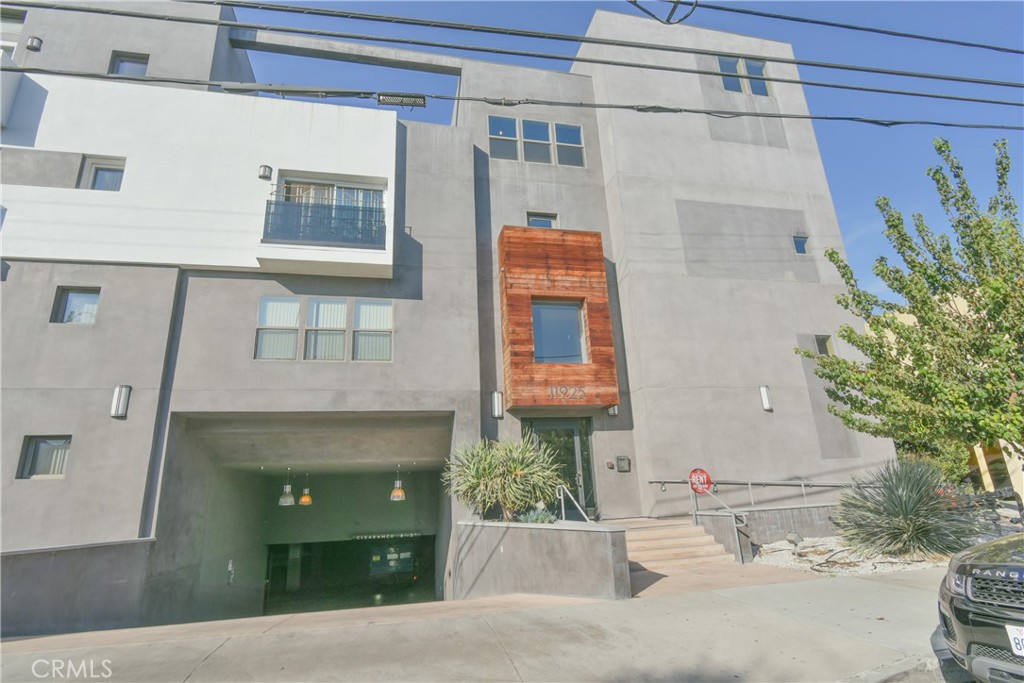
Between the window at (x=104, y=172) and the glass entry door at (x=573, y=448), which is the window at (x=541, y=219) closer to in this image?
the glass entry door at (x=573, y=448)

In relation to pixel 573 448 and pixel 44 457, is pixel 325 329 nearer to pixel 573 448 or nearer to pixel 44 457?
pixel 44 457

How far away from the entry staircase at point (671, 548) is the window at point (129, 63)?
51.5 ft

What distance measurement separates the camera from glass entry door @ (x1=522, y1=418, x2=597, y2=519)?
12.1m

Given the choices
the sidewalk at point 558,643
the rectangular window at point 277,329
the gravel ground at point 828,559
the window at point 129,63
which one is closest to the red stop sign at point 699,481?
the gravel ground at point 828,559

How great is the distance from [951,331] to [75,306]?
15.7 meters

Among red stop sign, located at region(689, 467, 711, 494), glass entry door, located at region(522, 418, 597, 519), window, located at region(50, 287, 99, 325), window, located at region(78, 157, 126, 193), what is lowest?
red stop sign, located at region(689, 467, 711, 494)

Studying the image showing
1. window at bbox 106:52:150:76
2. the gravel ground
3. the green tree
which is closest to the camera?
the green tree

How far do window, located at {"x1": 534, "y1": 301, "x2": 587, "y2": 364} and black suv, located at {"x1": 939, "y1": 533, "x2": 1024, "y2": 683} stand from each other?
8702 millimetres

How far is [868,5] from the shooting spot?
709 cm

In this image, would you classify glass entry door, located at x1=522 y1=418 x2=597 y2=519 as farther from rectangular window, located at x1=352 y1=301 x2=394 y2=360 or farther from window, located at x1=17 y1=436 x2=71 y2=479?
window, located at x1=17 y1=436 x2=71 y2=479

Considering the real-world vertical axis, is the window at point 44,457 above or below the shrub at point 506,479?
above

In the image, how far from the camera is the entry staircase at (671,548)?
29.9 feet

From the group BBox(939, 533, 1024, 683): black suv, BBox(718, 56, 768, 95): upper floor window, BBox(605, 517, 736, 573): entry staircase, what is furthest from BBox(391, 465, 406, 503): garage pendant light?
BBox(718, 56, 768, 95): upper floor window

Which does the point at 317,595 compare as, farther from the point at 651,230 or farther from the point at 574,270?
the point at 651,230
